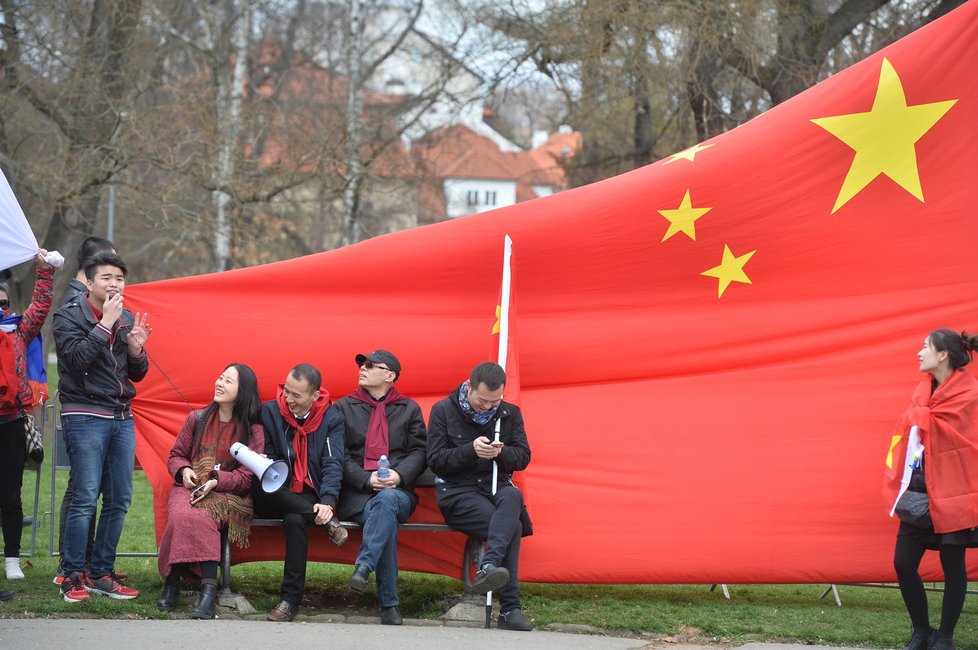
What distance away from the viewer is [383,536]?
21.1 feet

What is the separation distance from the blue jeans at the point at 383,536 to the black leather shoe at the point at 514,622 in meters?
0.58

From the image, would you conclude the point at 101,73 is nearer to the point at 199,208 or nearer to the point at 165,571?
the point at 199,208

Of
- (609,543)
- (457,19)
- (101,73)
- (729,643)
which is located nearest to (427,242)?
(609,543)

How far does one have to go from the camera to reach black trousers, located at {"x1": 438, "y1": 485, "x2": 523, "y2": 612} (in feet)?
20.7

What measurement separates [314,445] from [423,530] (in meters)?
0.80

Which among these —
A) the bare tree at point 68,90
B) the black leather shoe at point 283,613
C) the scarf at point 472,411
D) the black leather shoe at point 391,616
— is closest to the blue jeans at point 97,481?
the black leather shoe at point 283,613

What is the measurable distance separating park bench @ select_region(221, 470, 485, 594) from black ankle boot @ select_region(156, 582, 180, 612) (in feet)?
0.86

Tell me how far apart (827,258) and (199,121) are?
32.0 ft

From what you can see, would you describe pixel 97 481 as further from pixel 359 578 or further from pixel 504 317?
pixel 504 317

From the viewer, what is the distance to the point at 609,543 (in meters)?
6.88

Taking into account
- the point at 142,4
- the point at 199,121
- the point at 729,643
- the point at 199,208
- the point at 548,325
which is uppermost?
the point at 142,4

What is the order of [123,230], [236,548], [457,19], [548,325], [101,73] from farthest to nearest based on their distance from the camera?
[123,230] < [457,19] < [101,73] < [548,325] < [236,548]

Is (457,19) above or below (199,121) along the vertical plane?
above

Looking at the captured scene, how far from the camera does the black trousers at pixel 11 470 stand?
21.9 ft
